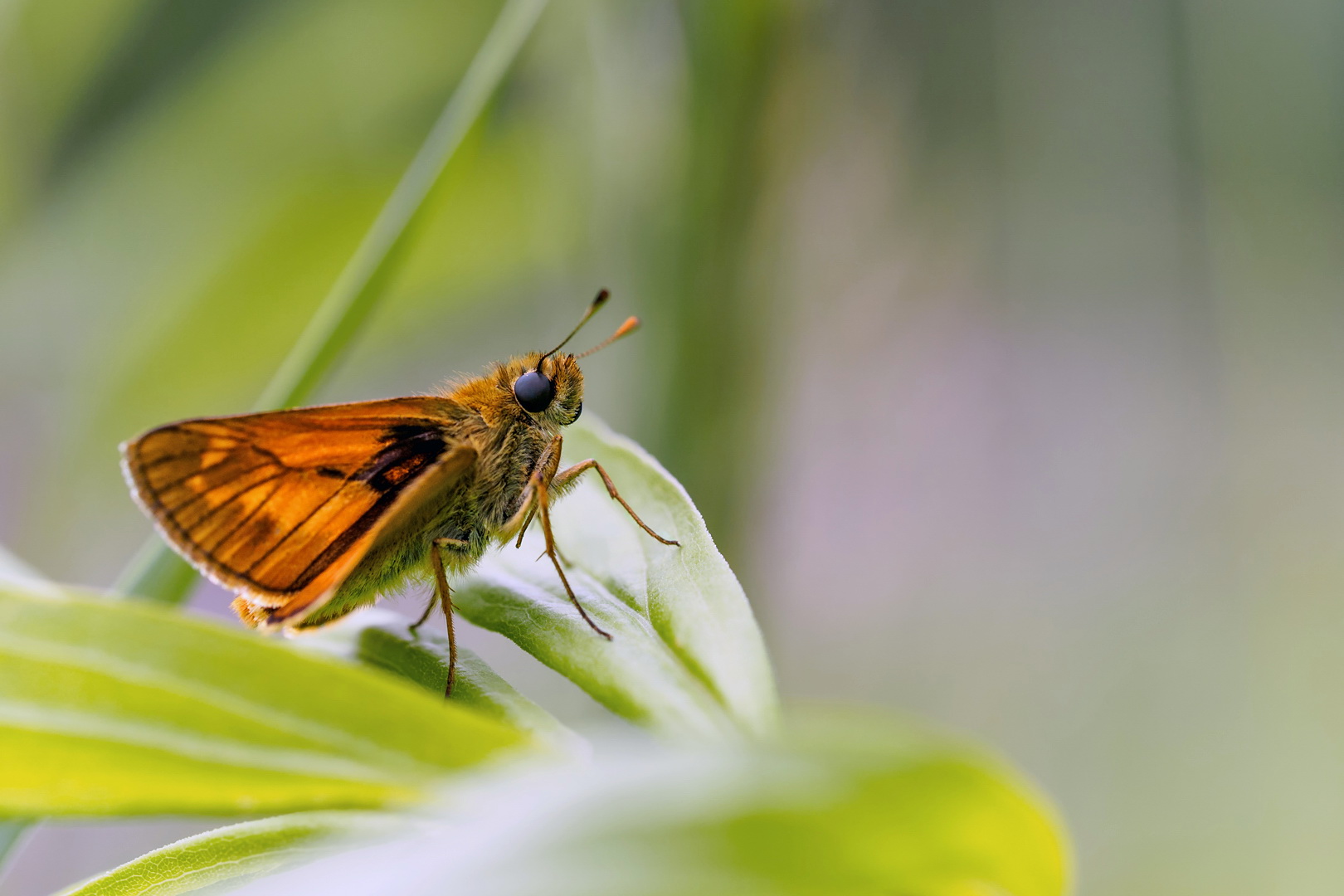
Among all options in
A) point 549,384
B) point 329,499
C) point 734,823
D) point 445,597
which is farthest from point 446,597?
point 734,823

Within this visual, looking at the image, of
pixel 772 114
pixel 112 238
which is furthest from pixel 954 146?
pixel 112 238

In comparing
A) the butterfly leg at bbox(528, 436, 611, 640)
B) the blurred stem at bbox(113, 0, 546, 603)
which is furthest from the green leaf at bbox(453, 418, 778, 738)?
the blurred stem at bbox(113, 0, 546, 603)

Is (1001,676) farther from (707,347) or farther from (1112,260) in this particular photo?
(707,347)

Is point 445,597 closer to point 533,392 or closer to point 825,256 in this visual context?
point 533,392

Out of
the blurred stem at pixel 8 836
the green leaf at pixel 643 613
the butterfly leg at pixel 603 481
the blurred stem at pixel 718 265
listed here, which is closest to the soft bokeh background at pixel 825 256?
the blurred stem at pixel 718 265

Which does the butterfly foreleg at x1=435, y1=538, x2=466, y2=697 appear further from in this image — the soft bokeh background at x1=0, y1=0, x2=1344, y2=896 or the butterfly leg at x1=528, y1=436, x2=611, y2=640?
the soft bokeh background at x1=0, y1=0, x2=1344, y2=896

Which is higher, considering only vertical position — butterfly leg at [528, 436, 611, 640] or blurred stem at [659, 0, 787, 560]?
blurred stem at [659, 0, 787, 560]
